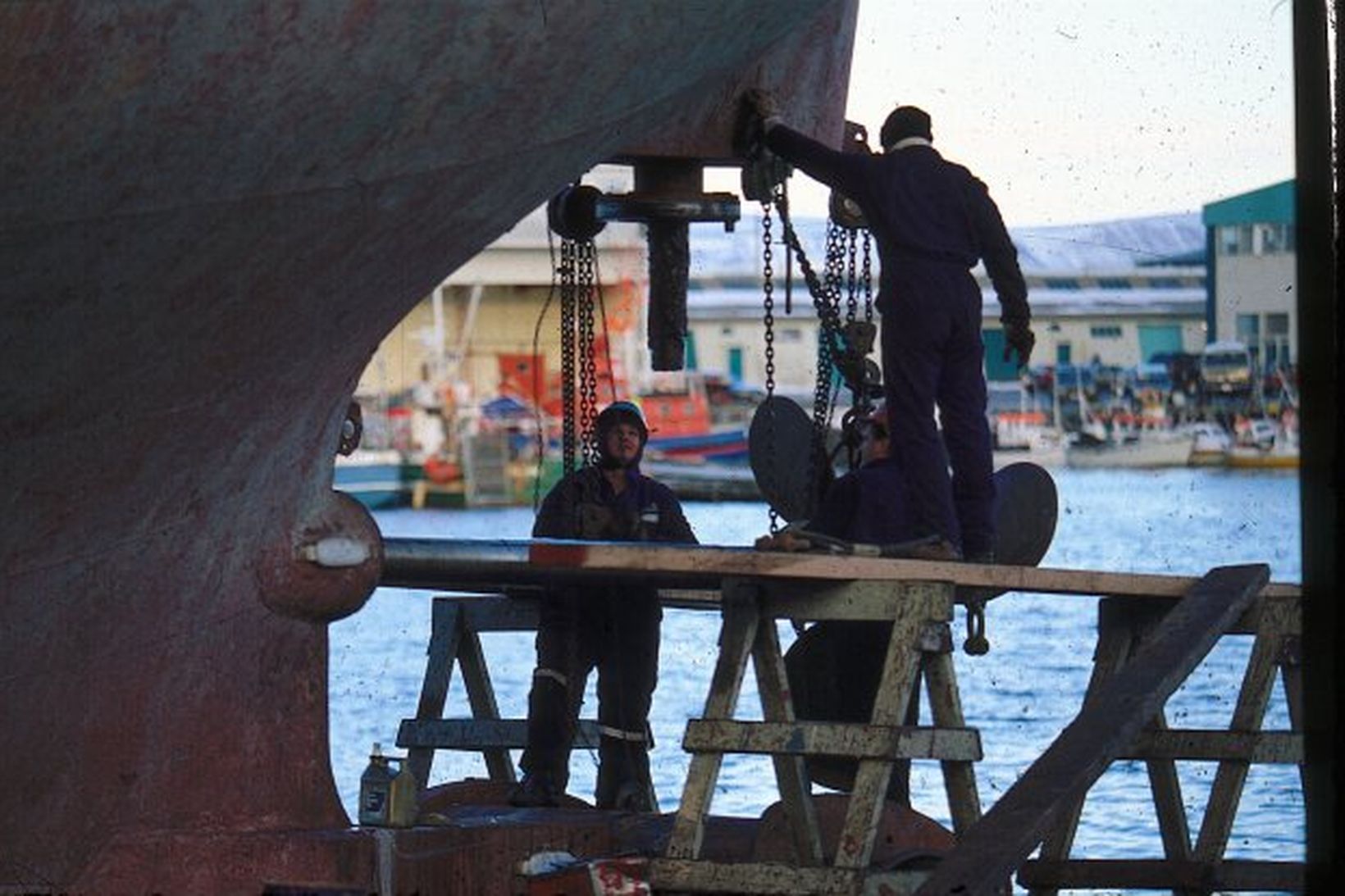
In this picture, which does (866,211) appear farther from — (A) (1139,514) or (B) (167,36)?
(A) (1139,514)

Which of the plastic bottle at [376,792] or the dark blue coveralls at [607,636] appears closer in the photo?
the plastic bottle at [376,792]

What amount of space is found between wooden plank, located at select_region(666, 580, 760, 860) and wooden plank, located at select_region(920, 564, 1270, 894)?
2.66ft

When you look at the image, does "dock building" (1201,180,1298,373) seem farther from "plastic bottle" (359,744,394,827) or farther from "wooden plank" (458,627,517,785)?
"plastic bottle" (359,744,394,827)

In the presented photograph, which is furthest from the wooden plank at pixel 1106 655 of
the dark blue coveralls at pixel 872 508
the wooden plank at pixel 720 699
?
the wooden plank at pixel 720 699

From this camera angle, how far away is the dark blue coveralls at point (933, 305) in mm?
12078

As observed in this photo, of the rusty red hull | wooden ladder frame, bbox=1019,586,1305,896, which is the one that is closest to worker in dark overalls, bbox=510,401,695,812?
wooden ladder frame, bbox=1019,586,1305,896

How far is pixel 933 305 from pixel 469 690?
3.43 metres

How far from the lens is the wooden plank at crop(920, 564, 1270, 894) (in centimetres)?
1067

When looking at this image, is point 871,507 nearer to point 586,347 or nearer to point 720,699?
point 720,699

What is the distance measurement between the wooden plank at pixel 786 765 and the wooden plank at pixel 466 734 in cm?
275

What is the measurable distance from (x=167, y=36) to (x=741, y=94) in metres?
3.98

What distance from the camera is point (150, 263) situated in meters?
10.2

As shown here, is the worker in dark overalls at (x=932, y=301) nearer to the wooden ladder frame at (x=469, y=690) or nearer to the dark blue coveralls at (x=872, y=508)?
the dark blue coveralls at (x=872, y=508)

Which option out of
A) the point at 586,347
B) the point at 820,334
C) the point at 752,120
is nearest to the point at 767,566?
the point at 752,120
